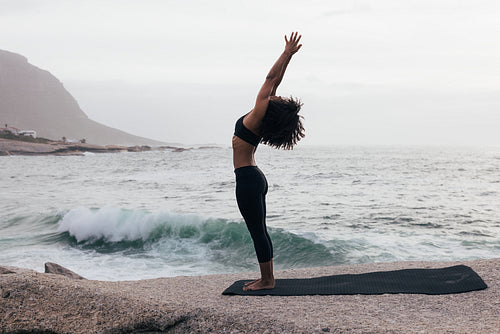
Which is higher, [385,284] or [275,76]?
[275,76]

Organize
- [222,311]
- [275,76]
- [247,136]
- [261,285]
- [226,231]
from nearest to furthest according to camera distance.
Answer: [222,311] < [275,76] < [247,136] < [261,285] < [226,231]

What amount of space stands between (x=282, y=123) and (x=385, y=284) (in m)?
2.14

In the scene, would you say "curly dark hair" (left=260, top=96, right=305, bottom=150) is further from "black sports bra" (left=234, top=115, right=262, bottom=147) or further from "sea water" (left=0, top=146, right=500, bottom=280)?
"sea water" (left=0, top=146, right=500, bottom=280)

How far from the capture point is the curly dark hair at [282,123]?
12.8 feet

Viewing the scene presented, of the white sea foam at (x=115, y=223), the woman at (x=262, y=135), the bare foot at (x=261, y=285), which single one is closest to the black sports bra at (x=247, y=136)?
the woman at (x=262, y=135)

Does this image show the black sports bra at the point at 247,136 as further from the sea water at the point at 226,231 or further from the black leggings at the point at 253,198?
the sea water at the point at 226,231

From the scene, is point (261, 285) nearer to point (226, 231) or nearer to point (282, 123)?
point (282, 123)

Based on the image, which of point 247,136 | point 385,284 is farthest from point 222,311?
point 385,284

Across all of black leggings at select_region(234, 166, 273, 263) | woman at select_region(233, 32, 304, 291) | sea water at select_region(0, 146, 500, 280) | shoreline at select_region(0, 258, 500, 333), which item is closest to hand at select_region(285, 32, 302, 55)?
woman at select_region(233, 32, 304, 291)

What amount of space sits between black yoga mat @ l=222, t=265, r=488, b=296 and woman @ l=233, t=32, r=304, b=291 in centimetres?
50

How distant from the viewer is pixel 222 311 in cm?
347

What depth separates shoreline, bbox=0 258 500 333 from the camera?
126 inches

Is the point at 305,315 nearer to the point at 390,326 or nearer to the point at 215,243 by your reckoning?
the point at 390,326

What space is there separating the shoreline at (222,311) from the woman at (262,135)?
81cm
